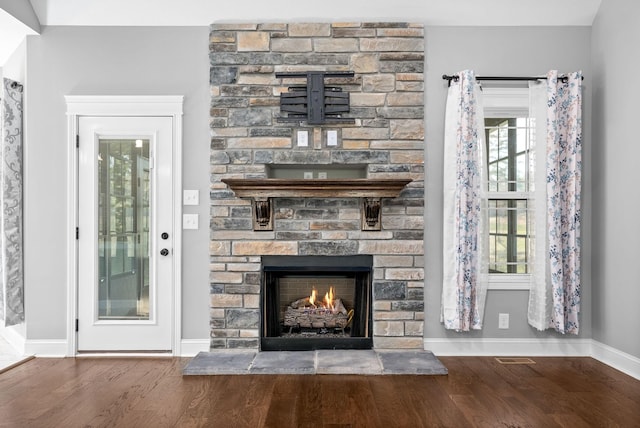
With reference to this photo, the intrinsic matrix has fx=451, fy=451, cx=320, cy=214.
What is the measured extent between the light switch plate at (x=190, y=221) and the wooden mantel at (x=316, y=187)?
1.64 feet

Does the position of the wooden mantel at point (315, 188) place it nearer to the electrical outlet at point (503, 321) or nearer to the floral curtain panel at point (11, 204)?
the electrical outlet at point (503, 321)

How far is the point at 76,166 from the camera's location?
3.68 meters

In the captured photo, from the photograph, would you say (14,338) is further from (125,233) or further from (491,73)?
(491,73)

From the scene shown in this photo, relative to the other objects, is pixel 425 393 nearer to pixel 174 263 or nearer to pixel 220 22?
pixel 174 263

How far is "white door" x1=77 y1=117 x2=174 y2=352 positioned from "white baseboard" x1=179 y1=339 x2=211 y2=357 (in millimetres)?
110

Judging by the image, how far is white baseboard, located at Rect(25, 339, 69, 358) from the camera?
366cm

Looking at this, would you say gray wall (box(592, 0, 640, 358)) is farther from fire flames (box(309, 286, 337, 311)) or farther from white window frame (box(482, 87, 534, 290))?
fire flames (box(309, 286, 337, 311))

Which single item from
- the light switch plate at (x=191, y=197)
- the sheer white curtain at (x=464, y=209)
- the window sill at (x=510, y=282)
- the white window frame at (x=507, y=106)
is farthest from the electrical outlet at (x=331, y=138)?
the window sill at (x=510, y=282)

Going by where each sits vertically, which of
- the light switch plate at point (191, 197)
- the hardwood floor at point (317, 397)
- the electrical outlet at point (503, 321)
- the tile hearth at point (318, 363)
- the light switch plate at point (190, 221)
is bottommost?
the hardwood floor at point (317, 397)

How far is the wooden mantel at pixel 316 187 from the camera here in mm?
3342

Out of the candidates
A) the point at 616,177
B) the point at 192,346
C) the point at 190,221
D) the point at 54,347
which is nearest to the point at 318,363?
the point at 192,346

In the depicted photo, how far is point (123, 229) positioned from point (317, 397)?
6.92 feet

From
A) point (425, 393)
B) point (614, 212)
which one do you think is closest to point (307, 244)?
point (425, 393)

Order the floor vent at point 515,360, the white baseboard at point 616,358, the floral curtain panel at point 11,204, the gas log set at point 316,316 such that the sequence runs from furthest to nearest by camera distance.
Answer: the gas log set at point 316,316
the floral curtain panel at point 11,204
the floor vent at point 515,360
the white baseboard at point 616,358
